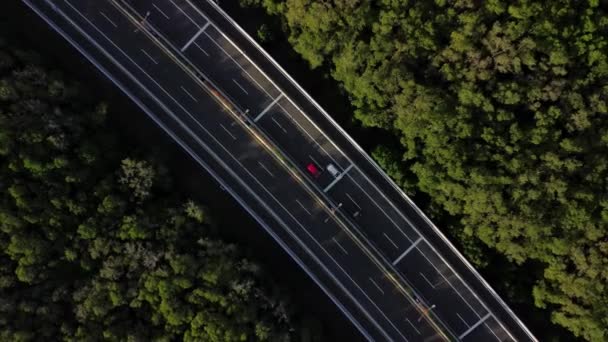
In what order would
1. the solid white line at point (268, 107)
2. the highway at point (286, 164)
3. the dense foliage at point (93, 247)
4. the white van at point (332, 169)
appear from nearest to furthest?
the dense foliage at point (93, 247), the white van at point (332, 169), the highway at point (286, 164), the solid white line at point (268, 107)

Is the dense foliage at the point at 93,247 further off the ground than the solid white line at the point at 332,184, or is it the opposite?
the solid white line at the point at 332,184

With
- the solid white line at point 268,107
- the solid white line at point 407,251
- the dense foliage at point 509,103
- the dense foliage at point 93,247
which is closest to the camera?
the dense foliage at point 93,247

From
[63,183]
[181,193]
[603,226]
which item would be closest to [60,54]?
[63,183]

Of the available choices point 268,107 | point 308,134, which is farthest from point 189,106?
point 308,134

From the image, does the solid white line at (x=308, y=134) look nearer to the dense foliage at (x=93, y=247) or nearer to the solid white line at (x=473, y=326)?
the dense foliage at (x=93, y=247)

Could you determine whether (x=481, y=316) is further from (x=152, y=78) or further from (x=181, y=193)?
(x=152, y=78)

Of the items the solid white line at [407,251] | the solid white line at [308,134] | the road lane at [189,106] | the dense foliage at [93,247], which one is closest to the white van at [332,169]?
the solid white line at [308,134]

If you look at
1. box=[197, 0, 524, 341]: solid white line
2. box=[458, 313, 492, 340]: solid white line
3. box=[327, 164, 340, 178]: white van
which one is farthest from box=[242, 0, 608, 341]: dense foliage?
box=[458, 313, 492, 340]: solid white line

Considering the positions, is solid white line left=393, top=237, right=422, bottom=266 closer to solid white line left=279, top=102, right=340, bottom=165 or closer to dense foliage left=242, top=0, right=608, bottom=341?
dense foliage left=242, top=0, right=608, bottom=341
